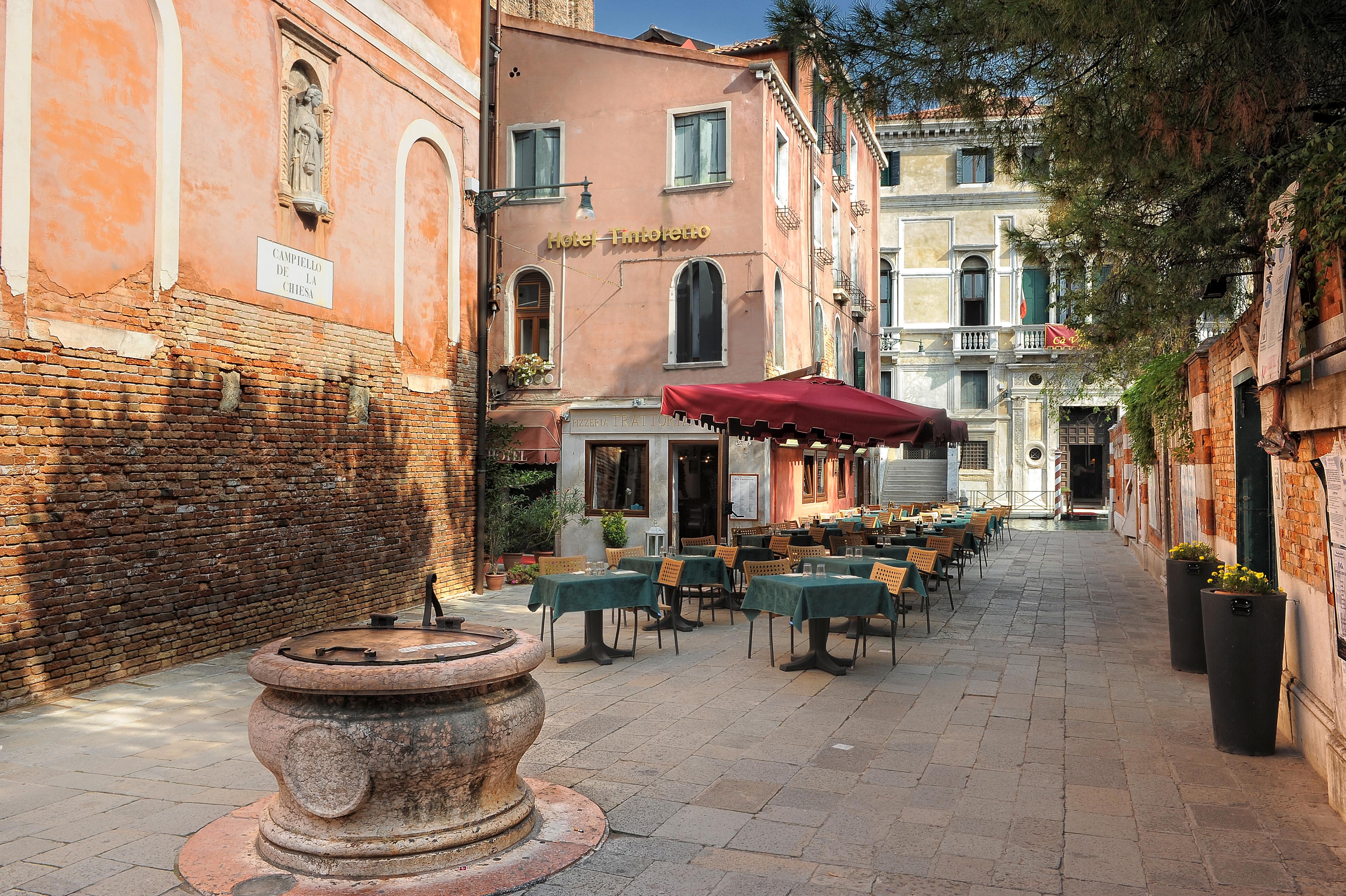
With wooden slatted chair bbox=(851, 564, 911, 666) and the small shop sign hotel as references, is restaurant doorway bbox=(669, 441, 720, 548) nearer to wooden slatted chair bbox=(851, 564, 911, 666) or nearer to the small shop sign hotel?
wooden slatted chair bbox=(851, 564, 911, 666)

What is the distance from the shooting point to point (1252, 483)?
27.8 ft

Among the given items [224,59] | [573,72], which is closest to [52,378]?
[224,59]

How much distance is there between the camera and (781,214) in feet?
62.7

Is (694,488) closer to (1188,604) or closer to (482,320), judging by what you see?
(482,320)

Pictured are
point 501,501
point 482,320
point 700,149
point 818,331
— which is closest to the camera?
point 482,320

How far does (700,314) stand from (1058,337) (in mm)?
21089

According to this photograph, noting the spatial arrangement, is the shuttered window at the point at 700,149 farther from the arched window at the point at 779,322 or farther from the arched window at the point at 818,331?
the arched window at the point at 818,331

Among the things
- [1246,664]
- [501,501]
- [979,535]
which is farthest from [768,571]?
[979,535]

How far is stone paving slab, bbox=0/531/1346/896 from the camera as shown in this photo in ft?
14.4

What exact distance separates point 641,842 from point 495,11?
1489cm

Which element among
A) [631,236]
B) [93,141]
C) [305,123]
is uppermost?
[631,236]

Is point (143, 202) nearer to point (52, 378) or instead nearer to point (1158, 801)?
point (52, 378)

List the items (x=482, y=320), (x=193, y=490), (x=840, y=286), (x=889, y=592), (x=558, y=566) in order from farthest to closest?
(x=840, y=286) < (x=482, y=320) < (x=558, y=566) < (x=193, y=490) < (x=889, y=592)

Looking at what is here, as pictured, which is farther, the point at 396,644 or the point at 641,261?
the point at 641,261
